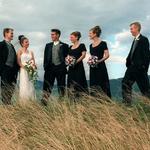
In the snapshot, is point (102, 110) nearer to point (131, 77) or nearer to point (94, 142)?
point (94, 142)

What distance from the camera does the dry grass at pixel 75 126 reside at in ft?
20.2

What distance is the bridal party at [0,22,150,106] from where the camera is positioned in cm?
998

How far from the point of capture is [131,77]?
10.0 m

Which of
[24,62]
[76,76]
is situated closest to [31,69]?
[24,62]

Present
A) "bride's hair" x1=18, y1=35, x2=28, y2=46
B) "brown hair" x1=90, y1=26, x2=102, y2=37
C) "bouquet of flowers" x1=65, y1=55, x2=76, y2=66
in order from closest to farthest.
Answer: "brown hair" x1=90, y1=26, x2=102, y2=37 < "bouquet of flowers" x1=65, y1=55, x2=76, y2=66 < "bride's hair" x1=18, y1=35, x2=28, y2=46

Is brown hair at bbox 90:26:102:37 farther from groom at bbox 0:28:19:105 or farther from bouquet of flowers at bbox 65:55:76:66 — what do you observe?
groom at bbox 0:28:19:105

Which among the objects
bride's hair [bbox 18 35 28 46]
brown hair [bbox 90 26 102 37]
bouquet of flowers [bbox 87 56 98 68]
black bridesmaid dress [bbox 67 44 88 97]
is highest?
brown hair [bbox 90 26 102 37]

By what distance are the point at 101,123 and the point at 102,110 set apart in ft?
2.58

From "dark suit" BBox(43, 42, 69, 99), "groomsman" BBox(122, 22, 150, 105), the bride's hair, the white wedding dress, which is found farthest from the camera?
the white wedding dress

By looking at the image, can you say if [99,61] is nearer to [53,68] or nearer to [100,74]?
[100,74]

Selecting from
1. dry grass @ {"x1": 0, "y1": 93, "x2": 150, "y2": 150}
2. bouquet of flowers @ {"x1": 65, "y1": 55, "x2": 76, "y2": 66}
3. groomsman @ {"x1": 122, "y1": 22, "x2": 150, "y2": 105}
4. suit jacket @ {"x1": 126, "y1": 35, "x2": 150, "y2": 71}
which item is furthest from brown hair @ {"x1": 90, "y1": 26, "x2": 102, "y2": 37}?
dry grass @ {"x1": 0, "y1": 93, "x2": 150, "y2": 150}

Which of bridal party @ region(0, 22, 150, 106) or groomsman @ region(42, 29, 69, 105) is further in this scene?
groomsman @ region(42, 29, 69, 105)

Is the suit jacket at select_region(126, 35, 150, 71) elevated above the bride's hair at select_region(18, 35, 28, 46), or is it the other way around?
the bride's hair at select_region(18, 35, 28, 46)

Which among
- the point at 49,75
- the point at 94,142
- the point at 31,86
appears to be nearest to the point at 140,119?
the point at 94,142
